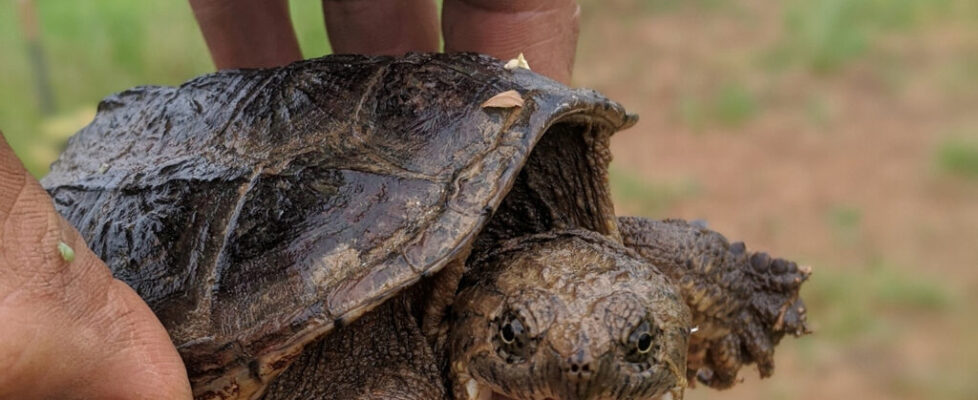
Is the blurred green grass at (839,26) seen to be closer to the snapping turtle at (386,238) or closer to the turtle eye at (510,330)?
the snapping turtle at (386,238)

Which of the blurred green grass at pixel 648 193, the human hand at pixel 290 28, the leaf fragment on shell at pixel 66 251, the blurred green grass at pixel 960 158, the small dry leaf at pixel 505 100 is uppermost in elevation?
the human hand at pixel 290 28

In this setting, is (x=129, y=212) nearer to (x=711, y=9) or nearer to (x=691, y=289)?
(x=691, y=289)

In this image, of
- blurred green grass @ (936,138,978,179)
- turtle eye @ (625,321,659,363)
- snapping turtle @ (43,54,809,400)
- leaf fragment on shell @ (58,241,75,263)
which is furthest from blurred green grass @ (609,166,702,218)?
leaf fragment on shell @ (58,241,75,263)

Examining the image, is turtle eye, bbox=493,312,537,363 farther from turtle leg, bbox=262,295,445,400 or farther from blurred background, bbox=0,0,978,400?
blurred background, bbox=0,0,978,400

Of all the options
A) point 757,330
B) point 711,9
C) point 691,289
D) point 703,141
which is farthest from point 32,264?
point 711,9

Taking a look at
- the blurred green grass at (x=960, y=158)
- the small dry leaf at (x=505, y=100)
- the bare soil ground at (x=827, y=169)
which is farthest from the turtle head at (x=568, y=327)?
the blurred green grass at (x=960, y=158)
